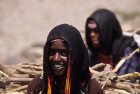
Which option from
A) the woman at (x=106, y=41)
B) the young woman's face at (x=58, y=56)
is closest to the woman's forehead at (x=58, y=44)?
the young woman's face at (x=58, y=56)

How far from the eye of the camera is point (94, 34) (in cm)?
830

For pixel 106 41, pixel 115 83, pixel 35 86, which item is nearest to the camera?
pixel 35 86

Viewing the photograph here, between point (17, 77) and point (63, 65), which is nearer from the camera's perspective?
point (63, 65)

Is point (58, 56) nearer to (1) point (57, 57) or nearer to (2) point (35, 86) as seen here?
(1) point (57, 57)

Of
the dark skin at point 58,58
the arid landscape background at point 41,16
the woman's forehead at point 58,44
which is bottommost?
the arid landscape background at point 41,16

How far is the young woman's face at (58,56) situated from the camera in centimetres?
534

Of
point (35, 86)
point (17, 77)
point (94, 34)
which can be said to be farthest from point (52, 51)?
point (94, 34)

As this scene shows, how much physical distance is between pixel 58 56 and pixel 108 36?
3280 millimetres

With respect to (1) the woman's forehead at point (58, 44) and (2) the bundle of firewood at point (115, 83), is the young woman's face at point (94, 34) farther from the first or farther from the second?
(1) the woman's forehead at point (58, 44)

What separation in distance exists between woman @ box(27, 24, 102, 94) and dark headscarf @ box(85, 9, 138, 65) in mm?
2809

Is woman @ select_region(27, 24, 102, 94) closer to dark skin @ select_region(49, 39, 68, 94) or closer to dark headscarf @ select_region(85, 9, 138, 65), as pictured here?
dark skin @ select_region(49, 39, 68, 94)

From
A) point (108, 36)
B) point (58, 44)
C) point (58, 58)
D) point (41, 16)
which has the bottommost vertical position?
point (41, 16)

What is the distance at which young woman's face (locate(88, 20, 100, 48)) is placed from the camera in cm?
828

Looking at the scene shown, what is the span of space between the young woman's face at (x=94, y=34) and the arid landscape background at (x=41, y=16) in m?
10.2
